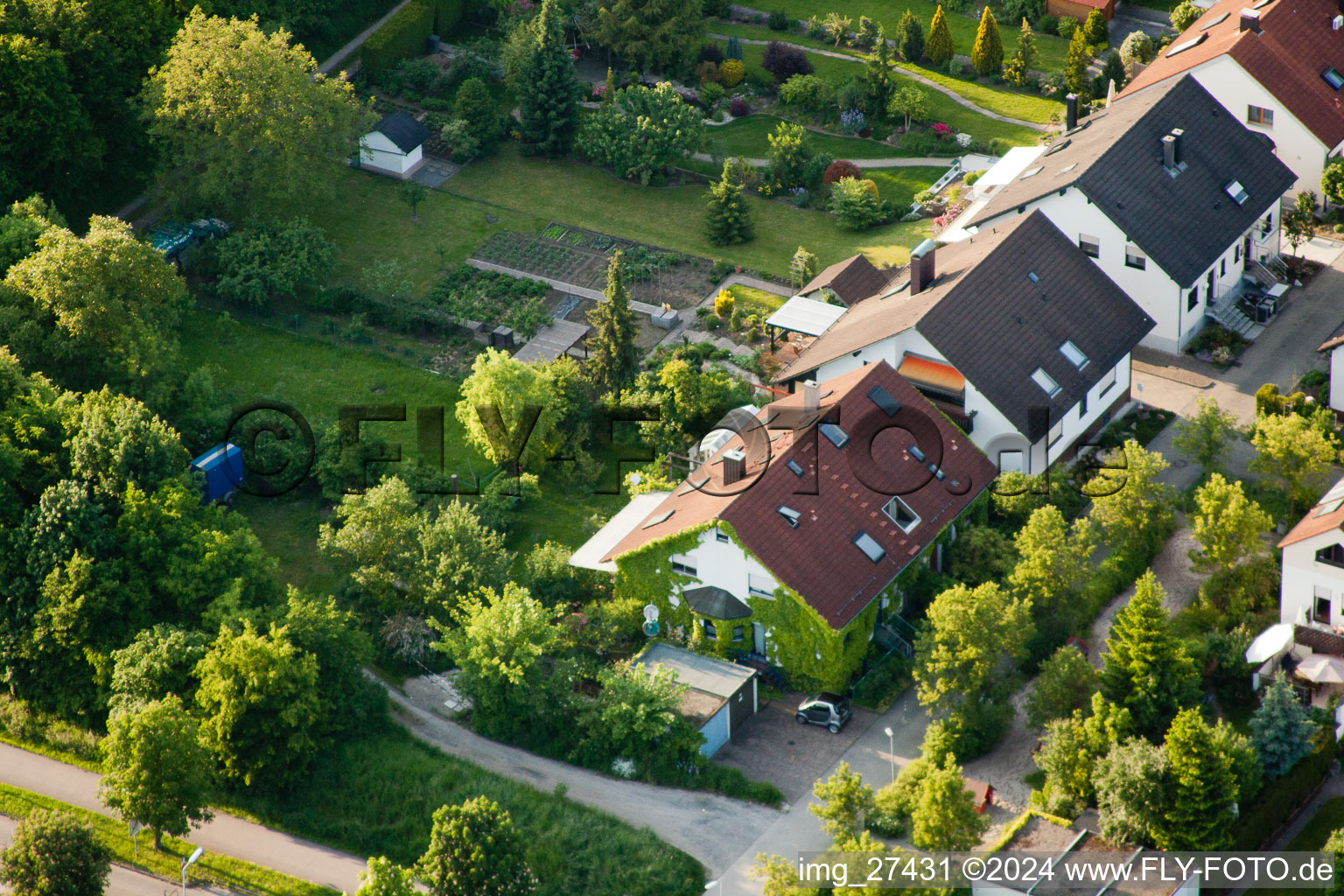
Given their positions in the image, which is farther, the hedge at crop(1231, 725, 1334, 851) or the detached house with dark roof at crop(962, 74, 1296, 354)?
the detached house with dark roof at crop(962, 74, 1296, 354)

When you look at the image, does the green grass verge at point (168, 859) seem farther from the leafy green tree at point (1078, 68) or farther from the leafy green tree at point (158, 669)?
the leafy green tree at point (1078, 68)

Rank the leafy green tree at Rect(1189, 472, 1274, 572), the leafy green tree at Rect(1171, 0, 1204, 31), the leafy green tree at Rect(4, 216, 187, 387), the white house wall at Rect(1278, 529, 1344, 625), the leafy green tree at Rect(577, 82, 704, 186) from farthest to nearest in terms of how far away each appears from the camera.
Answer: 1. the leafy green tree at Rect(1171, 0, 1204, 31)
2. the leafy green tree at Rect(577, 82, 704, 186)
3. the leafy green tree at Rect(4, 216, 187, 387)
4. the leafy green tree at Rect(1189, 472, 1274, 572)
5. the white house wall at Rect(1278, 529, 1344, 625)

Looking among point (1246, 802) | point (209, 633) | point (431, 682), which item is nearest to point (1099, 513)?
point (1246, 802)

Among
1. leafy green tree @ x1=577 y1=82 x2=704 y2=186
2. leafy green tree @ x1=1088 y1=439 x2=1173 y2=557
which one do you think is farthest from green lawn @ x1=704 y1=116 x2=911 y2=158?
leafy green tree @ x1=1088 y1=439 x2=1173 y2=557

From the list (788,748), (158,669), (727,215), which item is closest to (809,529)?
(788,748)

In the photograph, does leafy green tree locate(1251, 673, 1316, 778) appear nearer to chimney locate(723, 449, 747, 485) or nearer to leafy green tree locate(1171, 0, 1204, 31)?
chimney locate(723, 449, 747, 485)

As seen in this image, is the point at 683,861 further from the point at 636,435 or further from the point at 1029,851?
the point at 636,435

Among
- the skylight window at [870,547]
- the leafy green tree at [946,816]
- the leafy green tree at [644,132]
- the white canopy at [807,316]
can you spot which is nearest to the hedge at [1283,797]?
the leafy green tree at [946,816]

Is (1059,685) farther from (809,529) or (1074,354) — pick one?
(1074,354)
